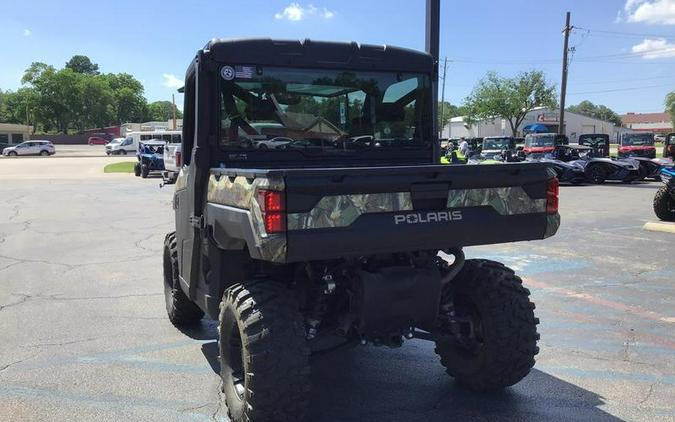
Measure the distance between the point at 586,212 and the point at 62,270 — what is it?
1128cm

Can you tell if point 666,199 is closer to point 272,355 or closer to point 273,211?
point 272,355

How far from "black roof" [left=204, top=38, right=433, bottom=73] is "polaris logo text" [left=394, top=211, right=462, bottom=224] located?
1.42m

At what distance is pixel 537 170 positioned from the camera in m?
3.59

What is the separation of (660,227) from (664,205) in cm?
111

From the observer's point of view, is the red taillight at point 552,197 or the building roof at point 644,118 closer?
the red taillight at point 552,197

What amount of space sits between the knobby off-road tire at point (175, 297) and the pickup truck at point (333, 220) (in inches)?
14.3

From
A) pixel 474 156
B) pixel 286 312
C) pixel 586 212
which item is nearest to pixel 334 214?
pixel 286 312

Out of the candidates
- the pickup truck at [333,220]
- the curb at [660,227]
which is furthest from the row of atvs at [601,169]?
the pickup truck at [333,220]

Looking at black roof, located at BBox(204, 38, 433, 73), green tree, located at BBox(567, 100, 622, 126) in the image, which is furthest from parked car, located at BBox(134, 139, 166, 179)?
green tree, located at BBox(567, 100, 622, 126)

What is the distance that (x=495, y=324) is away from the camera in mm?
3877

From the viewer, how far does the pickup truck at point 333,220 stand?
123 inches

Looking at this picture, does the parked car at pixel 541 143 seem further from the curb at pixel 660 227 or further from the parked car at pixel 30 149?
the parked car at pixel 30 149

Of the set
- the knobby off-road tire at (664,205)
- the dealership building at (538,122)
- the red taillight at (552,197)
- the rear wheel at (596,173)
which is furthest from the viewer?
the dealership building at (538,122)

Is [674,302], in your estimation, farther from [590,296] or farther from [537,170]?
[537,170]
